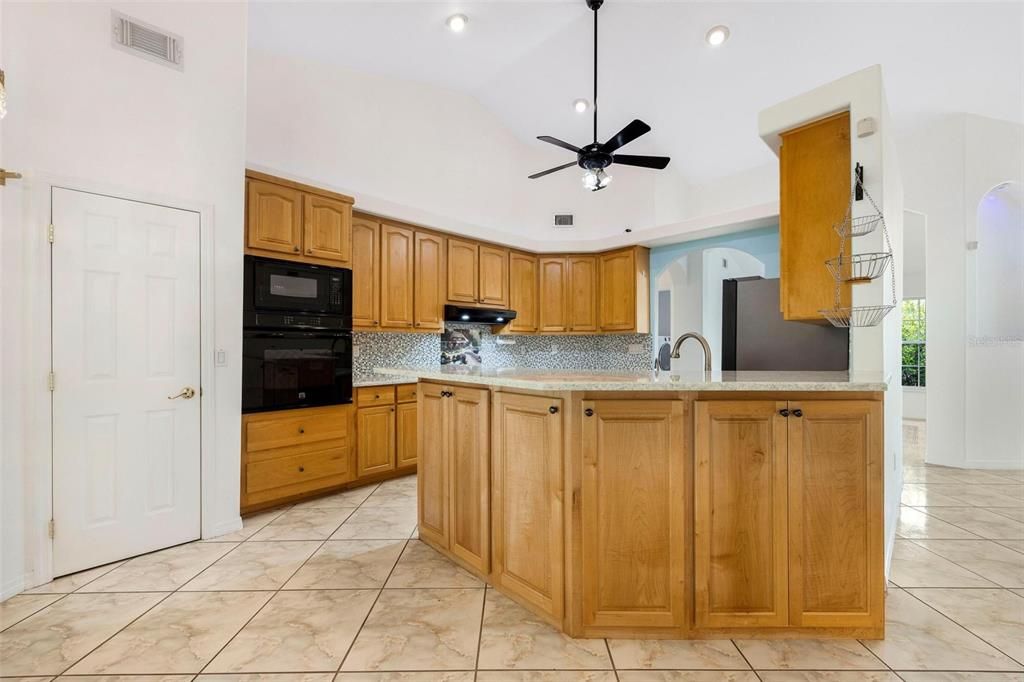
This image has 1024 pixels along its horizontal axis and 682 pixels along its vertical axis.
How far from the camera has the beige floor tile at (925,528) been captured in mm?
2850

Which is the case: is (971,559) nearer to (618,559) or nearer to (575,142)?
(618,559)

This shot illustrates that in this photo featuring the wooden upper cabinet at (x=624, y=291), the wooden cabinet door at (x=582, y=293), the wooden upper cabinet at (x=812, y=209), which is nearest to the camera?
the wooden upper cabinet at (x=812, y=209)

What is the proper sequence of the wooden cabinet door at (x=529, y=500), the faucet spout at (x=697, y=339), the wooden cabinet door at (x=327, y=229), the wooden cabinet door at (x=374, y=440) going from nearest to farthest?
the wooden cabinet door at (x=529, y=500)
the faucet spout at (x=697, y=339)
the wooden cabinet door at (x=327, y=229)
the wooden cabinet door at (x=374, y=440)

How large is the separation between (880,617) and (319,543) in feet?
9.05

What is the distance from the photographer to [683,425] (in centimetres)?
177

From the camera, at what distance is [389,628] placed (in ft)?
6.24

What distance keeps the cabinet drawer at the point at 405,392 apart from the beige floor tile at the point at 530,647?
A: 238 cm

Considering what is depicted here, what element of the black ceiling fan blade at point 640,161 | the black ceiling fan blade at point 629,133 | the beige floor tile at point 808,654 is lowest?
the beige floor tile at point 808,654

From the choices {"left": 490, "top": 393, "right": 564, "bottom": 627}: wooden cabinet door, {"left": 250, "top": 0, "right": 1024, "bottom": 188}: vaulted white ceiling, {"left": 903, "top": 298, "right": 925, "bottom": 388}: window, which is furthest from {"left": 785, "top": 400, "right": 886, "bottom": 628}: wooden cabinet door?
{"left": 903, "top": 298, "right": 925, "bottom": 388}: window

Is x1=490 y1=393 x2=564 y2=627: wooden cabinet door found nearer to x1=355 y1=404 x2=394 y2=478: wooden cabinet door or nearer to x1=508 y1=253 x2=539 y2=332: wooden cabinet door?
x1=355 y1=404 x2=394 y2=478: wooden cabinet door

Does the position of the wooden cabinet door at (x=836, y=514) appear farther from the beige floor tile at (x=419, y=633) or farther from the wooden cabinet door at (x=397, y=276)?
the wooden cabinet door at (x=397, y=276)

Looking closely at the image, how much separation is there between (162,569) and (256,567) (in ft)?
1.58

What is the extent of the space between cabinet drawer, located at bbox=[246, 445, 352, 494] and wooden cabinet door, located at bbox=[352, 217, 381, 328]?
108 cm

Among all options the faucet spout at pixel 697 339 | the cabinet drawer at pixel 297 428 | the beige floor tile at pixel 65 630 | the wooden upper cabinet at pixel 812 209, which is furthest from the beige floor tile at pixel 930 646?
the cabinet drawer at pixel 297 428
